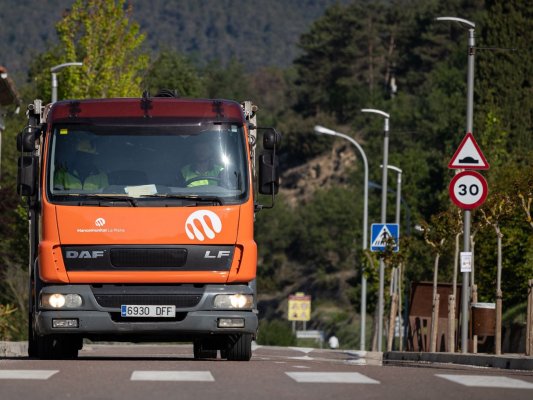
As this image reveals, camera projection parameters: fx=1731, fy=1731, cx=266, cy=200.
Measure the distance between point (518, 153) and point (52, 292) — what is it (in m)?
60.5

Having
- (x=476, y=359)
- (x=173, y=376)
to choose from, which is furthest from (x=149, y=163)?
(x=476, y=359)

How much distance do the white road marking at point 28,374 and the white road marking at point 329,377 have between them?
2.36 meters

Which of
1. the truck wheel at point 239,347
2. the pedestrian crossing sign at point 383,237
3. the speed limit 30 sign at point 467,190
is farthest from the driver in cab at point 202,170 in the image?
the pedestrian crossing sign at point 383,237

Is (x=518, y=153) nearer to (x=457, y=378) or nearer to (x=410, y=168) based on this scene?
(x=410, y=168)

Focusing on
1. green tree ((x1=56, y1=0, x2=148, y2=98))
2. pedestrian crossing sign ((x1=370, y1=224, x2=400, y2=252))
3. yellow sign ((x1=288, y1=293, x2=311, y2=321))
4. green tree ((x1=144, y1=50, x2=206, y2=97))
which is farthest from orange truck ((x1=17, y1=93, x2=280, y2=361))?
green tree ((x1=144, y1=50, x2=206, y2=97))

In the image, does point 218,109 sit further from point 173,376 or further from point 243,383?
point 243,383

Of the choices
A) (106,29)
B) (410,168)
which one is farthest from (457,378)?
(410,168)

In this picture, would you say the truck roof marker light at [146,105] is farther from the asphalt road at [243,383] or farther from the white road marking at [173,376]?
the white road marking at [173,376]

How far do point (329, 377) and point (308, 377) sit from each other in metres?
0.23

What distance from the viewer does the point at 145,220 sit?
65.8ft

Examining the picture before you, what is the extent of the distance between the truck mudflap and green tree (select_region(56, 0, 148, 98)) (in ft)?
108

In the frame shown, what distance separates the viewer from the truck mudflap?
20.2 m

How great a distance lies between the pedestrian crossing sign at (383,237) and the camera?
153 feet

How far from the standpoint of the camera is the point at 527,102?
277ft
